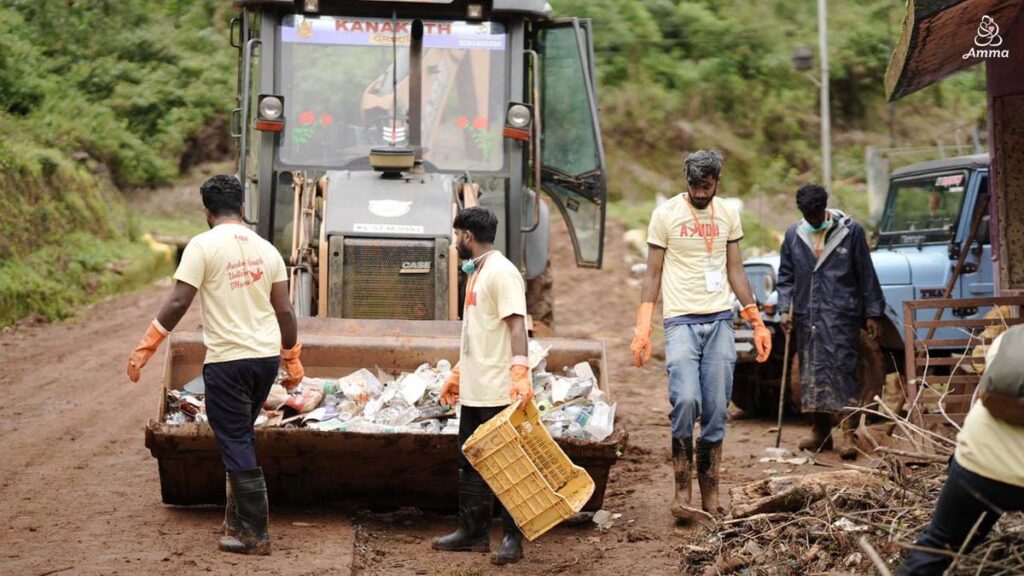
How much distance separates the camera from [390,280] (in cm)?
800

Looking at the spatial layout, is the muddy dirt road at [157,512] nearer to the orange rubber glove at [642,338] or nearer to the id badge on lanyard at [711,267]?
the orange rubber glove at [642,338]

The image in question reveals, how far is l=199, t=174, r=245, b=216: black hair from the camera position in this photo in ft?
20.1

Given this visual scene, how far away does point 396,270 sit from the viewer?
26.2 ft

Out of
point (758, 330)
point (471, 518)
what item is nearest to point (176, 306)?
point (471, 518)

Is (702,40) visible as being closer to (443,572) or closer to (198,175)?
(198,175)

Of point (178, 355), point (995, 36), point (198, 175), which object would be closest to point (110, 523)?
point (178, 355)

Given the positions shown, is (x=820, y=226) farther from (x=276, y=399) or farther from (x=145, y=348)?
(x=145, y=348)

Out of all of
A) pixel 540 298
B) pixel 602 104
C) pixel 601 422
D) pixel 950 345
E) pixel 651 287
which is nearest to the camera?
pixel 601 422

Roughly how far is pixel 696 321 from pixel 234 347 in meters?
2.42

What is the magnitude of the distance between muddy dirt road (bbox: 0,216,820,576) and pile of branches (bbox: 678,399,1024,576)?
0.43 meters

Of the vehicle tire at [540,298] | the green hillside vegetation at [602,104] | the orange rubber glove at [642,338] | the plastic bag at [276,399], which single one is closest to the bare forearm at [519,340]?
the orange rubber glove at [642,338]

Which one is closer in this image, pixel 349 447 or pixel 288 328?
pixel 288 328

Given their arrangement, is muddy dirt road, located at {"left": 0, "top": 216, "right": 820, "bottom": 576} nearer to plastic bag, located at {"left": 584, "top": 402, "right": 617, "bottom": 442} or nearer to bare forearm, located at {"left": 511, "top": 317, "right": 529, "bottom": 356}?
plastic bag, located at {"left": 584, "top": 402, "right": 617, "bottom": 442}

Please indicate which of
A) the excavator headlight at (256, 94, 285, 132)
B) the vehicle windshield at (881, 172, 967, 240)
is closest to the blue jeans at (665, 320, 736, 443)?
the excavator headlight at (256, 94, 285, 132)
